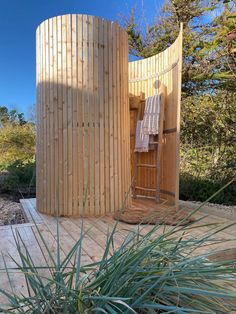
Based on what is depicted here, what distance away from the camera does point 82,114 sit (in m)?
3.82

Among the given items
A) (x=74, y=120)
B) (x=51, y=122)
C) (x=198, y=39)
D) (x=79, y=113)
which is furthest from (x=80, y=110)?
(x=198, y=39)

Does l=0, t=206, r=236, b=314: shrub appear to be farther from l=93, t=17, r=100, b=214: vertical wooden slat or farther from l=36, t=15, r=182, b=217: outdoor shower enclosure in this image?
l=93, t=17, r=100, b=214: vertical wooden slat

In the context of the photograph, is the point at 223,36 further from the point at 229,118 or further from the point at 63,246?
the point at 63,246

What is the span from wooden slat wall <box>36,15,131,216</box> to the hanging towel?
31.6 inches

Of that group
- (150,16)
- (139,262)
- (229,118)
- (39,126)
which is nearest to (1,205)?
(39,126)

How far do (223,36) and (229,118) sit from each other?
A: 172 centimetres

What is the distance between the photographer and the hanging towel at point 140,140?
4.70 m

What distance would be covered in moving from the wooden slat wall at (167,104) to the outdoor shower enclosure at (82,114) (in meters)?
0.03

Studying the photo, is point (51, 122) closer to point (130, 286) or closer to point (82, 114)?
point (82, 114)

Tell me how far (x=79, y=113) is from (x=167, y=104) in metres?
1.47

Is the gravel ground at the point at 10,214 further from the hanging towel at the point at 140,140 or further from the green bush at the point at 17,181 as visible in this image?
the hanging towel at the point at 140,140

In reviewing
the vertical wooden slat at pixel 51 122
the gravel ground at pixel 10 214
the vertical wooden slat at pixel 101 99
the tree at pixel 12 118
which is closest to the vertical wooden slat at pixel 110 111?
the vertical wooden slat at pixel 101 99

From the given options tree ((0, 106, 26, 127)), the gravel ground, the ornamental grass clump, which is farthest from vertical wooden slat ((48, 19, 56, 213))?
tree ((0, 106, 26, 127))

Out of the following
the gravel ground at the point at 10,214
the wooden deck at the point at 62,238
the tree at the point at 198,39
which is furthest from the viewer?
the tree at the point at 198,39
